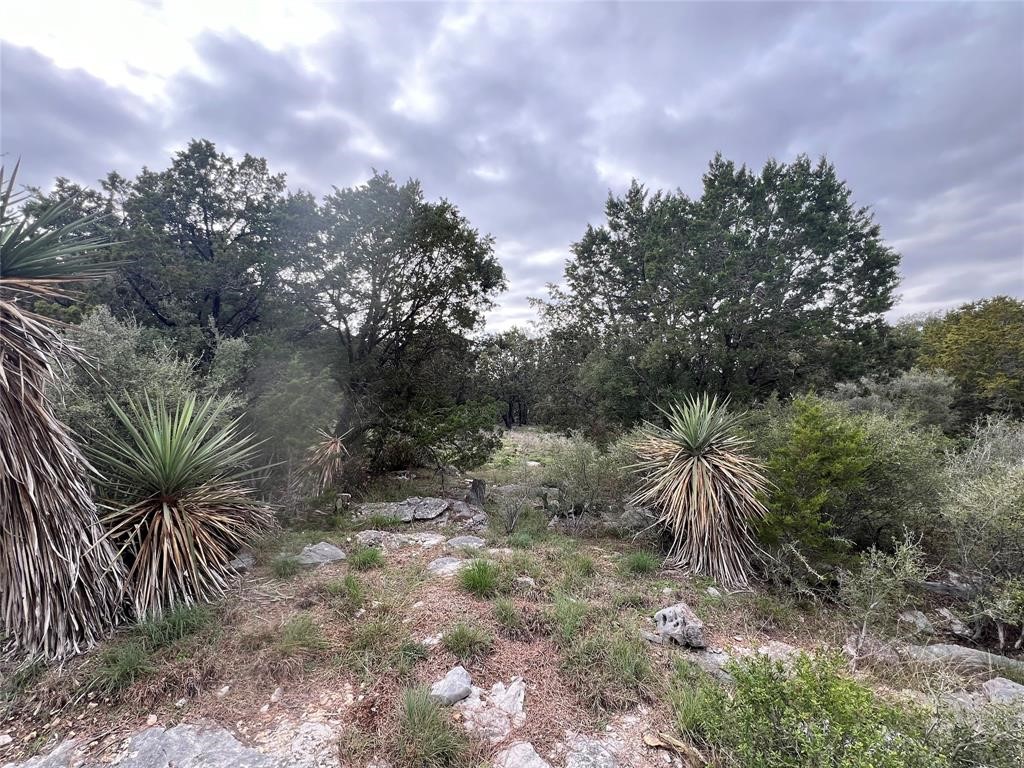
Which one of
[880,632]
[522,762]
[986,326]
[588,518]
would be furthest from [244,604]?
[986,326]

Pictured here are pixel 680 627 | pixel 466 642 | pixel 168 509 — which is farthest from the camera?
pixel 168 509

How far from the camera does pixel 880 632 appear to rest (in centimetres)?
399

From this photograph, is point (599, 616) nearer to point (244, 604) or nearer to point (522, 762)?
point (522, 762)

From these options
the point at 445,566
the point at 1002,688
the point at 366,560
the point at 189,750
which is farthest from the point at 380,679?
the point at 1002,688

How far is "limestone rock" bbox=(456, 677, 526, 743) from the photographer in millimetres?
2684

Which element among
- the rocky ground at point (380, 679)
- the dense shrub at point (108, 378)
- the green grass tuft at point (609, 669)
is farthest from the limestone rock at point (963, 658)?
the dense shrub at point (108, 378)

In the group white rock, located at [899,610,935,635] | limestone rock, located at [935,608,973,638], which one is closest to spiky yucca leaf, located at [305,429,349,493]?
white rock, located at [899,610,935,635]

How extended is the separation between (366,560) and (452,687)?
8.19 ft

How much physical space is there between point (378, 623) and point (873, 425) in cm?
668

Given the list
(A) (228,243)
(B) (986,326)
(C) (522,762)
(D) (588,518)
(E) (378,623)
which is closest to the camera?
(C) (522,762)

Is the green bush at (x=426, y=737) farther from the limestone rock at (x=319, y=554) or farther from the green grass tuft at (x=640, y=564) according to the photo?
the green grass tuft at (x=640, y=564)

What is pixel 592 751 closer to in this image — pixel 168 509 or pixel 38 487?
pixel 168 509

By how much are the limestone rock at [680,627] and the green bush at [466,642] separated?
162 cm

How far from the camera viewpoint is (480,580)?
4.30 meters
